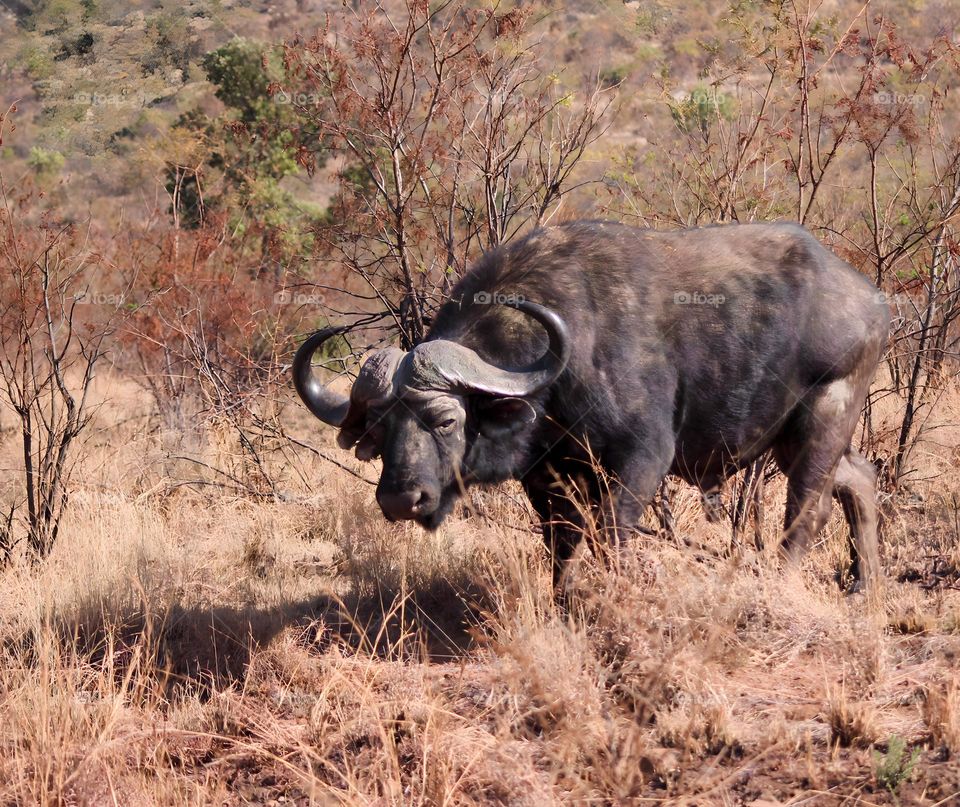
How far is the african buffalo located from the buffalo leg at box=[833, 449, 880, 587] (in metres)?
0.01

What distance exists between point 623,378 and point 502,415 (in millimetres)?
615

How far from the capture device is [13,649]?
5.51 m

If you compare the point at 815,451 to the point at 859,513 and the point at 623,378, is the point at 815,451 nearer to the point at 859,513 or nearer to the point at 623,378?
the point at 859,513

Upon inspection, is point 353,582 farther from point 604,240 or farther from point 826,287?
point 826,287

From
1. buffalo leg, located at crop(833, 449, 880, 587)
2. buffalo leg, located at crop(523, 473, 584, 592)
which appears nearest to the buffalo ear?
buffalo leg, located at crop(523, 473, 584, 592)

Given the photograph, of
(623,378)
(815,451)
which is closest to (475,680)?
(623,378)

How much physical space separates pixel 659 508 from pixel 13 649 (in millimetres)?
3632

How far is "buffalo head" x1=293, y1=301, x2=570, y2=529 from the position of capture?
4961 millimetres

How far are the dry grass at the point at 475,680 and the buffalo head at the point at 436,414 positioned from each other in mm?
457

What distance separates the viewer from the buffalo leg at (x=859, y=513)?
20.0 feet

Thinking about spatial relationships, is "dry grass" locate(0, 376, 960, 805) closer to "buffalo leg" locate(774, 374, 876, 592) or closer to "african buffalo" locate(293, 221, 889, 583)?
"buffalo leg" locate(774, 374, 876, 592)

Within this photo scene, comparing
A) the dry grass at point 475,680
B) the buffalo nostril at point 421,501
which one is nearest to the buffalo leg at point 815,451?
the dry grass at point 475,680

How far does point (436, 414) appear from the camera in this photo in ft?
16.6

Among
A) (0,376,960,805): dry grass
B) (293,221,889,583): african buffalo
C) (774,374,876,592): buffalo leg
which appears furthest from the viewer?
(774,374,876,592): buffalo leg
